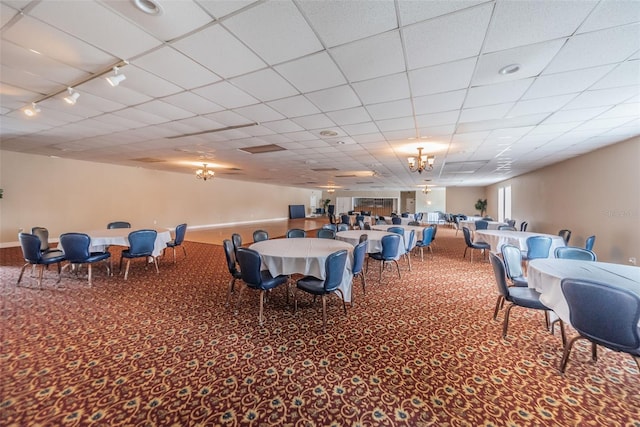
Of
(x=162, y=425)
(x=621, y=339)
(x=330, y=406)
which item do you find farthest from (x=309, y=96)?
(x=621, y=339)

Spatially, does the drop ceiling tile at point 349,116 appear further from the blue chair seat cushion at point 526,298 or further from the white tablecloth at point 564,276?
the blue chair seat cushion at point 526,298

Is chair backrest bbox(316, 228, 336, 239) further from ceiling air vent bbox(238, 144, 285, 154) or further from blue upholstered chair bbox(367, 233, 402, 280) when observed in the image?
ceiling air vent bbox(238, 144, 285, 154)

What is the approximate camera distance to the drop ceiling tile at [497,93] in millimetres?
2787

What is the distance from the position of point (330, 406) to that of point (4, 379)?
2.81 metres

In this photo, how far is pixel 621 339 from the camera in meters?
1.86

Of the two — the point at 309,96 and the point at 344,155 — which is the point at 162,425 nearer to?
the point at 309,96

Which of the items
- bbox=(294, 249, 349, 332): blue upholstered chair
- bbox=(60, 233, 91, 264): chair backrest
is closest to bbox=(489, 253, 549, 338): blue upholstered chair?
bbox=(294, 249, 349, 332): blue upholstered chair

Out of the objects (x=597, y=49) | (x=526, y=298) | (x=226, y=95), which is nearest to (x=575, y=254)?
(x=526, y=298)

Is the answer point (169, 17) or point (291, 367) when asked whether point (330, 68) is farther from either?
point (291, 367)

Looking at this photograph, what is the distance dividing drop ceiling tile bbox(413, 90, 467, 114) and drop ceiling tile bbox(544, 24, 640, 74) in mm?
849

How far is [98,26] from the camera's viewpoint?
2.02 meters

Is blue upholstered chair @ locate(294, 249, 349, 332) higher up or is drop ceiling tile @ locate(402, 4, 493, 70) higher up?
drop ceiling tile @ locate(402, 4, 493, 70)

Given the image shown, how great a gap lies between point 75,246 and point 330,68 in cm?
526

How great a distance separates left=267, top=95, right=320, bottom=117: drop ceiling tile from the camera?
3.31 m
